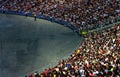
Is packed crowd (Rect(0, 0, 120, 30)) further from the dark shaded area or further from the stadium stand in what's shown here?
the dark shaded area

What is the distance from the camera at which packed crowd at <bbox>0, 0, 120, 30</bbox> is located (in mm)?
43312

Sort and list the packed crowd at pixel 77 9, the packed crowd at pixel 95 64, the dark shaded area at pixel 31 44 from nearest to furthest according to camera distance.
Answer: the packed crowd at pixel 95 64 < the dark shaded area at pixel 31 44 < the packed crowd at pixel 77 9

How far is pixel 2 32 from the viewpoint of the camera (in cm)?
4688

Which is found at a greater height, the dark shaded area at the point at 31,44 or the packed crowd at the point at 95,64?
the packed crowd at the point at 95,64

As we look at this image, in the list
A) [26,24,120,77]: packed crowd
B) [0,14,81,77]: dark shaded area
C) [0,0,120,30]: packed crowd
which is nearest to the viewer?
[26,24,120,77]: packed crowd

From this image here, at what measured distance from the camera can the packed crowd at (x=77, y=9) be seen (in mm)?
43312

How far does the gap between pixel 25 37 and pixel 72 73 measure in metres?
20.0

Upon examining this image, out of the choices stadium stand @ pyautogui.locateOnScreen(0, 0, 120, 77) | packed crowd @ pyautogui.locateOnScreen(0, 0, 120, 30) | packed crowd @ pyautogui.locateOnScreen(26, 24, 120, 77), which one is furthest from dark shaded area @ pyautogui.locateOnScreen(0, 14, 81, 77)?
packed crowd @ pyautogui.locateOnScreen(26, 24, 120, 77)

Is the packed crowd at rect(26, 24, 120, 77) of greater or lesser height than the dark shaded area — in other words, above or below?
above

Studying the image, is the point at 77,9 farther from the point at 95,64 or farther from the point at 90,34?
the point at 95,64

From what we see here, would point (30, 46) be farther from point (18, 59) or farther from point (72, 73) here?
point (72, 73)

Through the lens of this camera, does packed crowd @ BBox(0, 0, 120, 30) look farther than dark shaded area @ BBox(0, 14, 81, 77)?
Yes

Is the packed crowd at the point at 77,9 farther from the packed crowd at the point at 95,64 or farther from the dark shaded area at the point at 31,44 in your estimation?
the packed crowd at the point at 95,64

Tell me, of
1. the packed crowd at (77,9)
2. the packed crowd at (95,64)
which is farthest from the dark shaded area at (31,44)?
the packed crowd at (95,64)
